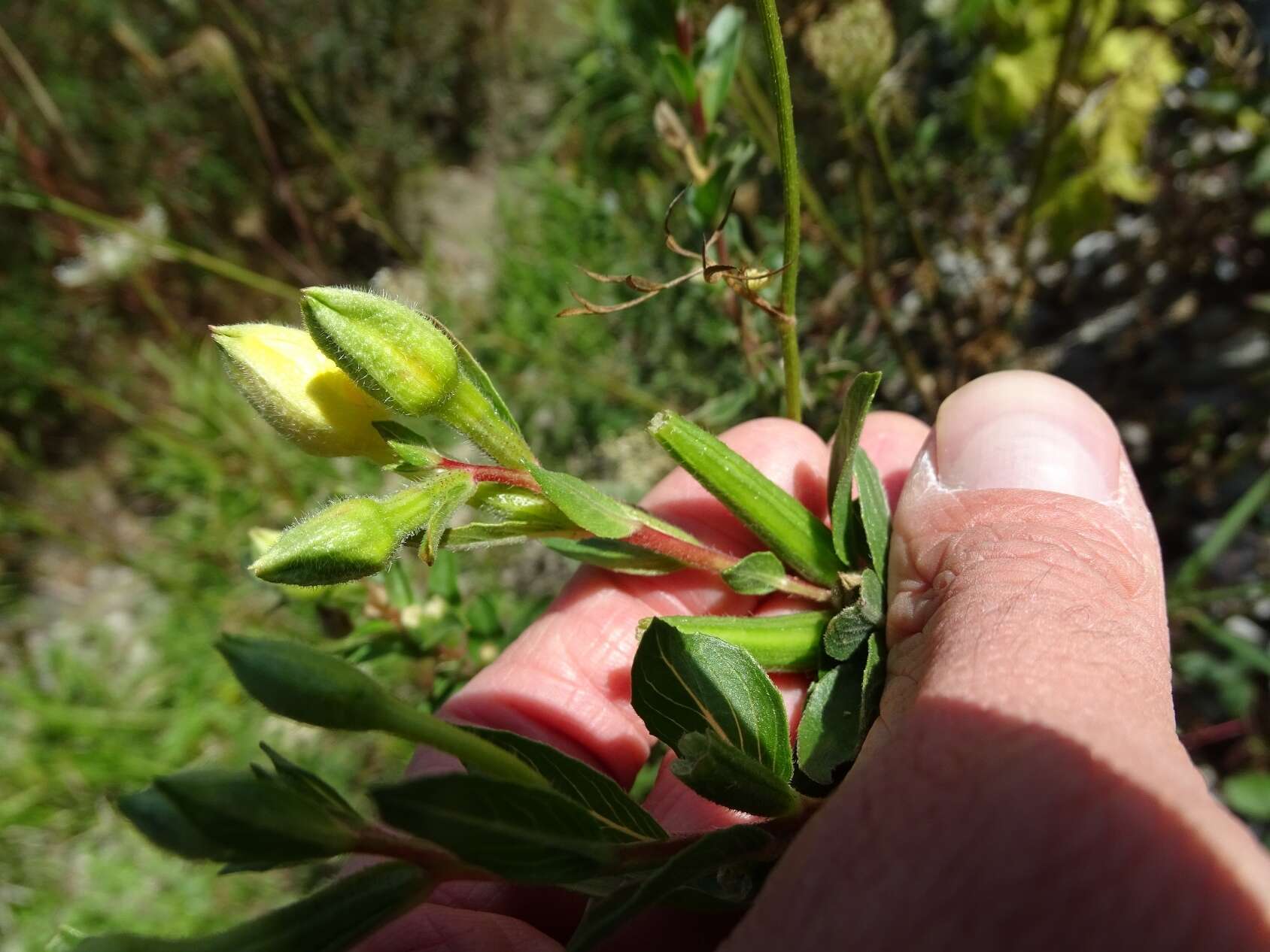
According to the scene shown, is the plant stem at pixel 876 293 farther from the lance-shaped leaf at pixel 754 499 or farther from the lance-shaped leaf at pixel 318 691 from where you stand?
the lance-shaped leaf at pixel 318 691

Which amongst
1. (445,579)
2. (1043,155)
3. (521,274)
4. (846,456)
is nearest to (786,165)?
(846,456)

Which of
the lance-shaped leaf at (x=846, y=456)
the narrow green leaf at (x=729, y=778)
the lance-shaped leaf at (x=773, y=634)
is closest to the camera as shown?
the narrow green leaf at (x=729, y=778)

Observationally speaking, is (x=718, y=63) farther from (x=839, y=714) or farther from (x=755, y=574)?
(x=839, y=714)

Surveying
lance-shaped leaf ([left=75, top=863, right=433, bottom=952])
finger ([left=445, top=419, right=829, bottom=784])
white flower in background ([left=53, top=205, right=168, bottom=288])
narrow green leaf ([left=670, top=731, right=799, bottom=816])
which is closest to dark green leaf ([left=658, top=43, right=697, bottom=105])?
finger ([left=445, top=419, right=829, bottom=784])

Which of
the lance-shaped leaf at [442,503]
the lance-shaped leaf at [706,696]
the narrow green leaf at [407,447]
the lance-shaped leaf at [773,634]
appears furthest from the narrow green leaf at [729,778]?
the narrow green leaf at [407,447]

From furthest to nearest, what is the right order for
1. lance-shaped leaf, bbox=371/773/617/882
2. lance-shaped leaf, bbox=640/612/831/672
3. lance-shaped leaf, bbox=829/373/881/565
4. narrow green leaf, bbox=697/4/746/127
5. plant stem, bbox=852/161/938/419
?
1. plant stem, bbox=852/161/938/419
2. narrow green leaf, bbox=697/4/746/127
3. lance-shaped leaf, bbox=640/612/831/672
4. lance-shaped leaf, bbox=829/373/881/565
5. lance-shaped leaf, bbox=371/773/617/882

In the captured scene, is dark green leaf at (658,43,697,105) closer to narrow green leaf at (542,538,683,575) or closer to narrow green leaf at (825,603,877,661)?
narrow green leaf at (542,538,683,575)
